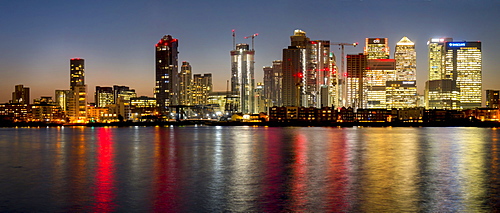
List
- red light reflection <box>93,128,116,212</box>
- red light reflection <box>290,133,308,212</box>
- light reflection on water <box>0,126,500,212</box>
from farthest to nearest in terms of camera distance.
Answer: red light reflection <box>290,133,308,212</box> < light reflection on water <box>0,126,500,212</box> < red light reflection <box>93,128,116,212</box>

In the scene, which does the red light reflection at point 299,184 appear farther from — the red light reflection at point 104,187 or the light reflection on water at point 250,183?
the red light reflection at point 104,187

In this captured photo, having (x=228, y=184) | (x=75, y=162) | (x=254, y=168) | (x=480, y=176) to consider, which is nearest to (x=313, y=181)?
(x=228, y=184)

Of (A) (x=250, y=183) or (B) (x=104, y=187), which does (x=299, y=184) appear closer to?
(A) (x=250, y=183)

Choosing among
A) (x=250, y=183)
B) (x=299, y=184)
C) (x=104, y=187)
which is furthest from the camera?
(x=250, y=183)

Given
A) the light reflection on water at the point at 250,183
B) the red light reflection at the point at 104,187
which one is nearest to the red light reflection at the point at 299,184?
the light reflection on water at the point at 250,183

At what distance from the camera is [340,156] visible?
48344 mm

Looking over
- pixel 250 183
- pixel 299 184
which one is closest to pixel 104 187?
pixel 250 183

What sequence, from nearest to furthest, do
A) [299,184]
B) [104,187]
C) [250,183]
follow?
[104,187] < [299,184] < [250,183]

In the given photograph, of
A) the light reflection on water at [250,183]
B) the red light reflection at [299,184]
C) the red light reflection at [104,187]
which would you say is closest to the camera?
the red light reflection at [104,187]

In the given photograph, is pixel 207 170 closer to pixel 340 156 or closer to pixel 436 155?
pixel 340 156

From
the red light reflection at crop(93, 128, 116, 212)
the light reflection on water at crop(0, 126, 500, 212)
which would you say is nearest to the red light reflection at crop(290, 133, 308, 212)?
the light reflection on water at crop(0, 126, 500, 212)

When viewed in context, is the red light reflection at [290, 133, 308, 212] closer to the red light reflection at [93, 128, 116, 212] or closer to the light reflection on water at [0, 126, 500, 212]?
the light reflection on water at [0, 126, 500, 212]

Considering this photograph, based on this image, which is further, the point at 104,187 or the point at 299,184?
the point at 299,184

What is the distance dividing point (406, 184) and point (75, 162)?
27.0 m
